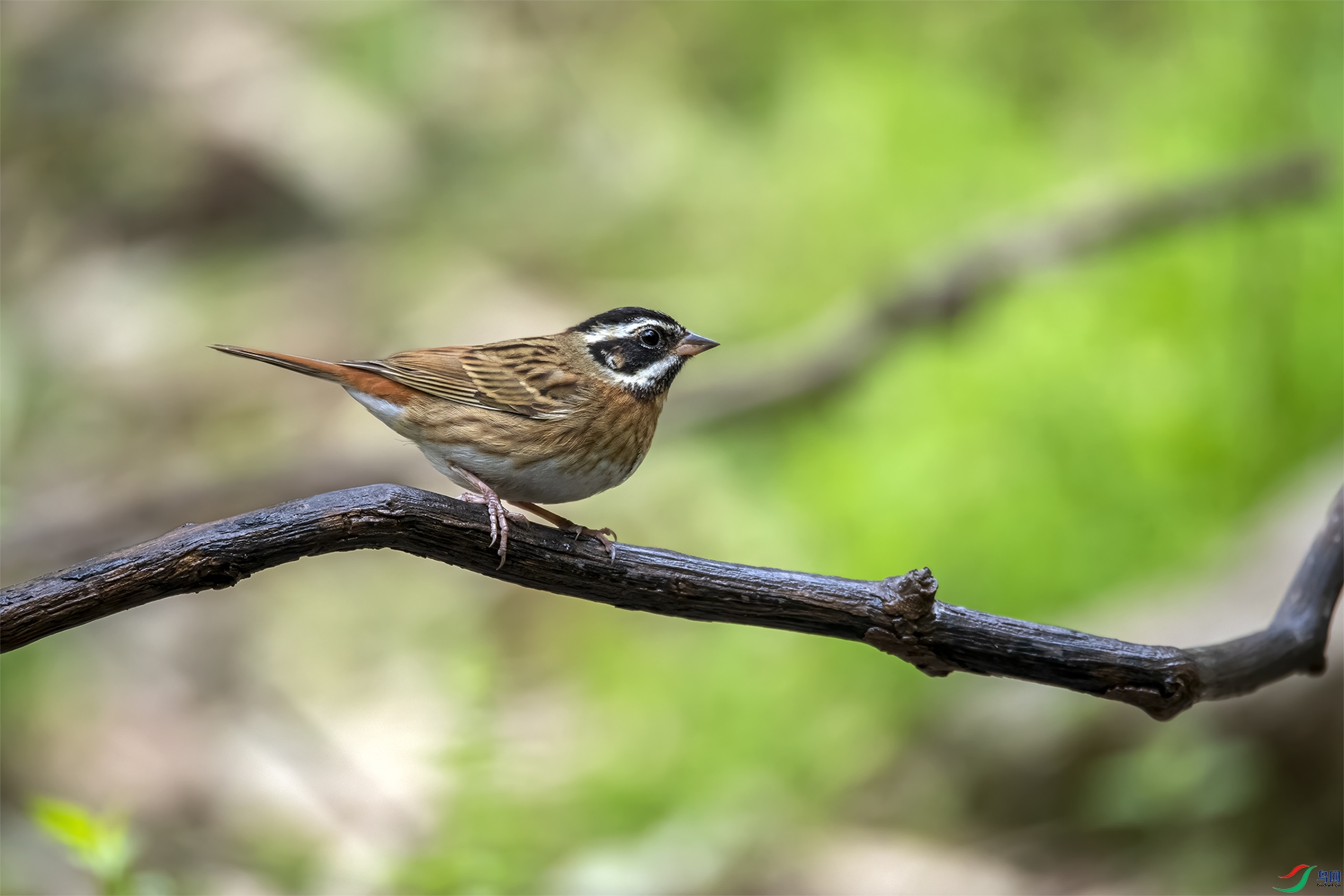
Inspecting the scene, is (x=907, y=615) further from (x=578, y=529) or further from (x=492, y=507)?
(x=492, y=507)

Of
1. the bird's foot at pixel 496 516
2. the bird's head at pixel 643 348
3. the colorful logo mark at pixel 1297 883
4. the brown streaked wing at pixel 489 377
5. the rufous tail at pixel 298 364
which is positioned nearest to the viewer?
the bird's foot at pixel 496 516

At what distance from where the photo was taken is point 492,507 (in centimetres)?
302

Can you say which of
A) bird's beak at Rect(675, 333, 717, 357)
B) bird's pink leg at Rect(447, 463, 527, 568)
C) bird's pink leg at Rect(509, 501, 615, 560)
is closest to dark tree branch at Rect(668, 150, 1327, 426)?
bird's beak at Rect(675, 333, 717, 357)

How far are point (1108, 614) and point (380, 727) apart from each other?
12.7 feet

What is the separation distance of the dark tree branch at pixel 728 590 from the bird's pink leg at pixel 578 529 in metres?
0.03

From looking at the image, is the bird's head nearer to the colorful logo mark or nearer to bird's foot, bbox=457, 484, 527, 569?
bird's foot, bbox=457, 484, 527, 569

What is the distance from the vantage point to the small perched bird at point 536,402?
3453 millimetres

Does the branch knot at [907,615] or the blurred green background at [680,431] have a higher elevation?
the blurred green background at [680,431]

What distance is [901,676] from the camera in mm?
5961

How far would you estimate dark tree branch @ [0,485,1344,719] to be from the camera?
97.7 inches

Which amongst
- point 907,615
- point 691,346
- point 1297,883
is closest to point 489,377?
point 691,346

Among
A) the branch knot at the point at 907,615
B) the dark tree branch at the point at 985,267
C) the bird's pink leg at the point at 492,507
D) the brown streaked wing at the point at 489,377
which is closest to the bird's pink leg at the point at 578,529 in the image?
the bird's pink leg at the point at 492,507

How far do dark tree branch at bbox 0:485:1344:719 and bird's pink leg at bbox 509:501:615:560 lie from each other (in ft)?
0.09

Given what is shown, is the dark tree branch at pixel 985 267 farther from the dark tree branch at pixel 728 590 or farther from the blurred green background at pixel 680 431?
the dark tree branch at pixel 728 590
